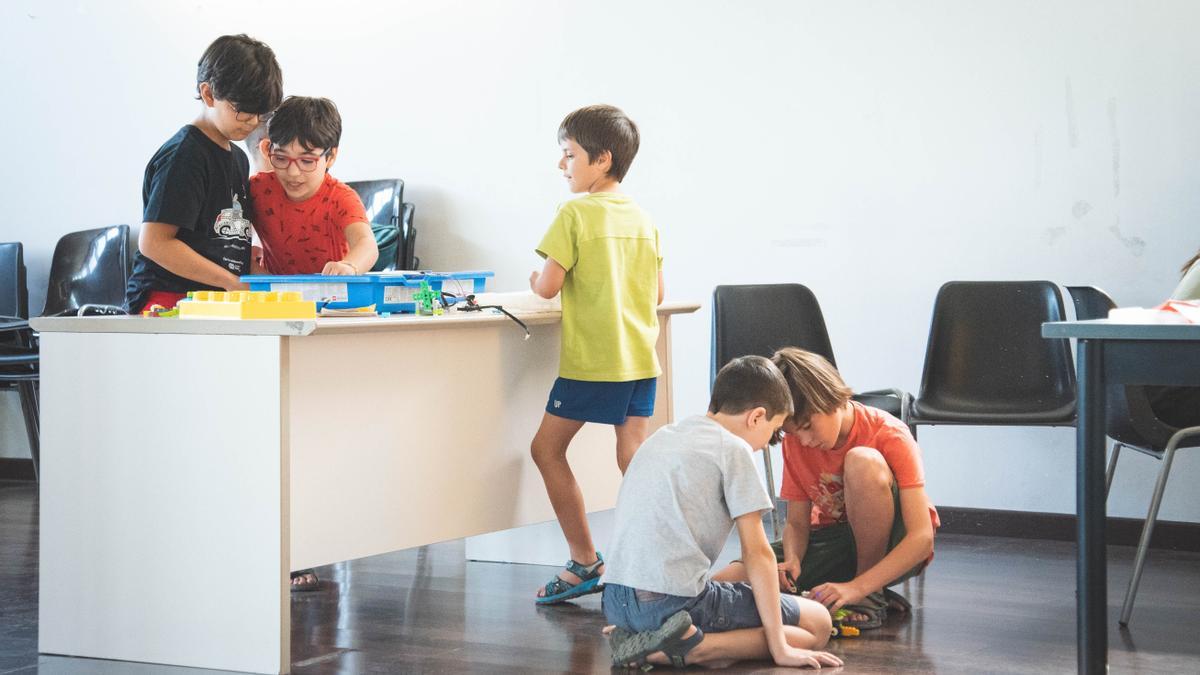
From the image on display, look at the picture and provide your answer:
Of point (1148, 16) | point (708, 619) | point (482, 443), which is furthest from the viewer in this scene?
point (1148, 16)

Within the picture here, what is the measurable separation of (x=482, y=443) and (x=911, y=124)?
7.07 ft

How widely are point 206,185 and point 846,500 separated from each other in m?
1.63

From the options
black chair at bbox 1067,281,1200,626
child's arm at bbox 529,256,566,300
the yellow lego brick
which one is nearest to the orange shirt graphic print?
black chair at bbox 1067,281,1200,626

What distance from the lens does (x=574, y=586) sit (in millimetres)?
3260

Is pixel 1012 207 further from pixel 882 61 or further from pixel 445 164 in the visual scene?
pixel 445 164

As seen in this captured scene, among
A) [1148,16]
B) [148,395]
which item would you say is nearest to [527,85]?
[1148,16]

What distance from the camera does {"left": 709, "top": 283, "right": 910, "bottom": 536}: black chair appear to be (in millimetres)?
4156

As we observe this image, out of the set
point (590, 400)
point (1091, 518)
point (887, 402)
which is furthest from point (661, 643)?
point (887, 402)

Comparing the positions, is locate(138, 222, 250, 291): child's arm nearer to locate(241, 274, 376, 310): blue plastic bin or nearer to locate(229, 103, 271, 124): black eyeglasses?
locate(241, 274, 376, 310): blue plastic bin

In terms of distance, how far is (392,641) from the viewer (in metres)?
2.86

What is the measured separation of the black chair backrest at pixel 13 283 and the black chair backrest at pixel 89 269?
97 millimetres

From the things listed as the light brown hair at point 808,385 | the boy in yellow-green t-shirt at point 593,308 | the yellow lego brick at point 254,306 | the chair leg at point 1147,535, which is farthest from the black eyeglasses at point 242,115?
the chair leg at point 1147,535

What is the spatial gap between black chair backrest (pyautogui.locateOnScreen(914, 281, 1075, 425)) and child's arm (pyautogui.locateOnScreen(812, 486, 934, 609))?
100cm

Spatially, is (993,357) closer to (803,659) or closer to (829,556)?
(829,556)
